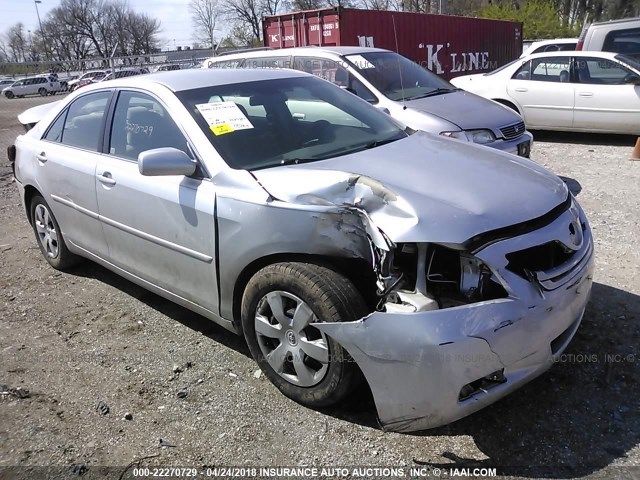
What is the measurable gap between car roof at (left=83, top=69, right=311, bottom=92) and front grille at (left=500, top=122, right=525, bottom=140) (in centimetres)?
318

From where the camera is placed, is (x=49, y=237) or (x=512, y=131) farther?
(x=512, y=131)

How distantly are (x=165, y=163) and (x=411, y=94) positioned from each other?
4.69 metres

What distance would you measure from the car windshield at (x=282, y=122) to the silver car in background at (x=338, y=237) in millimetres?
13

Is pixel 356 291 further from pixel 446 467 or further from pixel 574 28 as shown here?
pixel 574 28

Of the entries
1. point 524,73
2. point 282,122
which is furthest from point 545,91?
point 282,122

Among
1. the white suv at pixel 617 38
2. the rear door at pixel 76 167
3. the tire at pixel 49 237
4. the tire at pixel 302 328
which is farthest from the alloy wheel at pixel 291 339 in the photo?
the white suv at pixel 617 38

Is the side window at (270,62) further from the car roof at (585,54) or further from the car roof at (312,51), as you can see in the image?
the car roof at (585,54)

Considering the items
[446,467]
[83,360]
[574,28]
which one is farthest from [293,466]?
[574,28]

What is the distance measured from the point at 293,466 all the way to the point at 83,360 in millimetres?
1737

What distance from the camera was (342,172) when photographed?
2.84 m

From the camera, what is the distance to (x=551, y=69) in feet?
31.0

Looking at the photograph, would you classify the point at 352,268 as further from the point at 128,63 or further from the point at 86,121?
the point at 128,63

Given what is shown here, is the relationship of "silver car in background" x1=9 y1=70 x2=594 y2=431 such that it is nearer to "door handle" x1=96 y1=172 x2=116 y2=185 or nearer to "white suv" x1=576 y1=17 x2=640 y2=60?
"door handle" x1=96 y1=172 x2=116 y2=185

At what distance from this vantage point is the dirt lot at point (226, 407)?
8.56 ft
